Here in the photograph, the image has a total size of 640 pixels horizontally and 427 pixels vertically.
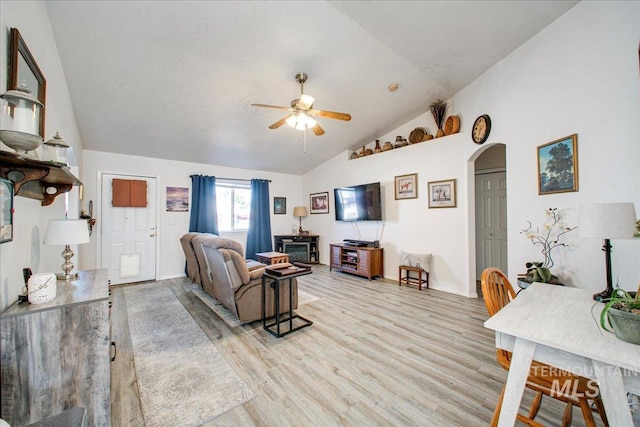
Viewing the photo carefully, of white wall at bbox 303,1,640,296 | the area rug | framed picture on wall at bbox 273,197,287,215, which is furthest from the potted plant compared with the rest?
framed picture on wall at bbox 273,197,287,215

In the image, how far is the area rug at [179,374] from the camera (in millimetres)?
1613

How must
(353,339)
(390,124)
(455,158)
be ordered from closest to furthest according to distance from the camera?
(353,339) → (455,158) → (390,124)

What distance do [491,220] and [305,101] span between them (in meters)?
3.95

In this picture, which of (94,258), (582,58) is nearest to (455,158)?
(582,58)

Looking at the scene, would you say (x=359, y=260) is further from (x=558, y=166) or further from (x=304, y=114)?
(x=558, y=166)

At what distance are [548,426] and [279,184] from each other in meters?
6.08

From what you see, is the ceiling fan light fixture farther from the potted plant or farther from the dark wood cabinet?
the dark wood cabinet

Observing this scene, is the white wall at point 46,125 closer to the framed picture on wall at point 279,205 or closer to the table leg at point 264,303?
the table leg at point 264,303

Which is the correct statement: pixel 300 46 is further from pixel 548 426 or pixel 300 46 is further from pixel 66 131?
pixel 548 426

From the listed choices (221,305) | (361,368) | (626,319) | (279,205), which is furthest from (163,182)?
(626,319)

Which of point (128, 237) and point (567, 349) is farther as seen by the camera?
point (128, 237)

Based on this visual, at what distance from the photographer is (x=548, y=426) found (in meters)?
1.45

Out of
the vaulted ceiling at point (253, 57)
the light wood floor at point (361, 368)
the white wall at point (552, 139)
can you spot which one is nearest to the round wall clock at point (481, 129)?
the white wall at point (552, 139)

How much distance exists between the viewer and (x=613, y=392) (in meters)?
0.88
